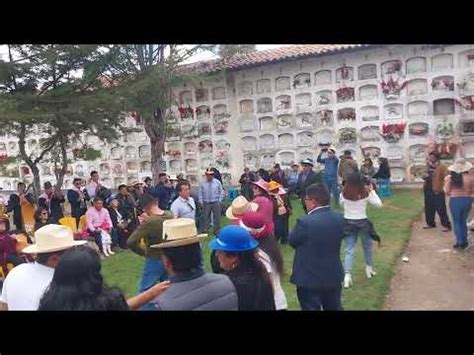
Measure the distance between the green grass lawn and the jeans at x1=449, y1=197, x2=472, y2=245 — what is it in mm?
710

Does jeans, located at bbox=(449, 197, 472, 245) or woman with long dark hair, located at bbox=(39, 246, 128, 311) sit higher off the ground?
woman with long dark hair, located at bbox=(39, 246, 128, 311)

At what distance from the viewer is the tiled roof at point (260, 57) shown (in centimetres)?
1138

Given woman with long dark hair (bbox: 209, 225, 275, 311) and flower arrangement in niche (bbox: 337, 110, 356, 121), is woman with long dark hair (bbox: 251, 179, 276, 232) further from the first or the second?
flower arrangement in niche (bbox: 337, 110, 356, 121)

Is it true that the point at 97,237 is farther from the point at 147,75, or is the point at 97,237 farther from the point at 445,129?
the point at 445,129

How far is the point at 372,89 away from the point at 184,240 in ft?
32.8

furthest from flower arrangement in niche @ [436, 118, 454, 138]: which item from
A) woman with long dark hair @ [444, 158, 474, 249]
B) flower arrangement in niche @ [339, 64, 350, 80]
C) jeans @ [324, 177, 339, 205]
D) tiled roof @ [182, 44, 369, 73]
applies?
woman with long dark hair @ [444, 158, 474, 249]

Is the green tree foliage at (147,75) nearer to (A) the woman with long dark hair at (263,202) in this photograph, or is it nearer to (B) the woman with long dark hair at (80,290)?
(A) the woman with long dark hair at (263,202)

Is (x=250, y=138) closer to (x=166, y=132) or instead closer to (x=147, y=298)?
(x=166, y=132)

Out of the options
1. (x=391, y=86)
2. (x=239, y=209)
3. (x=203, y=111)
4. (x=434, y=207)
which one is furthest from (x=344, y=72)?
(x=239, y=209)

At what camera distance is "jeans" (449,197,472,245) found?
5.31m

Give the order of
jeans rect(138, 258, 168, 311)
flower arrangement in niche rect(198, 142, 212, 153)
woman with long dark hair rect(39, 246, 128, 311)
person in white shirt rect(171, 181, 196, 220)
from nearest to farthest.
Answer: woman with long dark hair rect(39, 246, 128, 311) → jeans rect(138, 258, 168, 311) → person in white shirt rect(171, 181, 196, 220) → flower arrangement in niche rect(198, 142, 212, 153)

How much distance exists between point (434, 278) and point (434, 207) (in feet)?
7.11

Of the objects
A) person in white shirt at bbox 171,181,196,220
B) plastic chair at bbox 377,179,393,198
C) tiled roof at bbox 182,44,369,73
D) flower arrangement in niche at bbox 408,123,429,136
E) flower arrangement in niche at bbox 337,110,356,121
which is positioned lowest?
plastic chair at bbox 377,179,393,198
